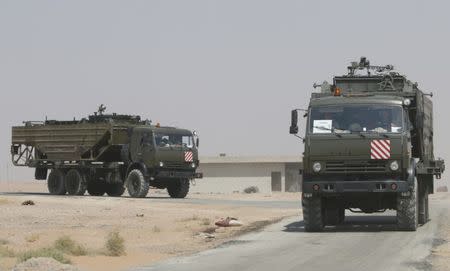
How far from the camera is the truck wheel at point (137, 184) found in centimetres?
3969

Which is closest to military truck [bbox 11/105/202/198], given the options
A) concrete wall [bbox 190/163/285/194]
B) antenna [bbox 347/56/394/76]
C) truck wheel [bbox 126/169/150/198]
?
truck wheel [bbox 126/169/150/198]

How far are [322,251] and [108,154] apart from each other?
2652 centimetres

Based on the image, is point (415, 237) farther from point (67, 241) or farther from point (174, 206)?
point (174, 206)

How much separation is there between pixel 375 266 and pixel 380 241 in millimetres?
4482

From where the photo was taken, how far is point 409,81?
23766 millimetres

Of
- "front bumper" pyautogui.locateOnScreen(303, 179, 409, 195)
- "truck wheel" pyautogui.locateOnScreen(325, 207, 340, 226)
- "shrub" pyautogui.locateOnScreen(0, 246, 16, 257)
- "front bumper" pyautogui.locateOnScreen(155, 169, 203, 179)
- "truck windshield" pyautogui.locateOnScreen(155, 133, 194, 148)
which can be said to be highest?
"truck windshield" pyautogui.locateOnScreen(155, 133, 194, 148)

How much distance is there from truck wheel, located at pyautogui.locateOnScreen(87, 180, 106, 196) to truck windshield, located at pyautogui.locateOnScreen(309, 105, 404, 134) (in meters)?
24.7

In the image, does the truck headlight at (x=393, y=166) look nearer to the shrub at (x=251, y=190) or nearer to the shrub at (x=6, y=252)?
the shrub at (x=6, y=252)

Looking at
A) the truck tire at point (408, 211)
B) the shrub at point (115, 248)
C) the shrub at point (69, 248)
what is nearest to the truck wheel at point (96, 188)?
the truck tire at point (408, 211)

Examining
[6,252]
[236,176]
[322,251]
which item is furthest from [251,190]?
[6,252]

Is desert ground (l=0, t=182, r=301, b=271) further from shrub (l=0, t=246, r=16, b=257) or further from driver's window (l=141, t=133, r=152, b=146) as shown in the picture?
driver's window (l=141, t=133, r=152, b=146)

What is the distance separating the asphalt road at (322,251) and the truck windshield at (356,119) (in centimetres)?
235

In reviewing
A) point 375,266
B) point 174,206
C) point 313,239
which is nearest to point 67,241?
point 313,239

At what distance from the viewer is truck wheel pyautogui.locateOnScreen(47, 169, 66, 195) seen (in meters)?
44.2
